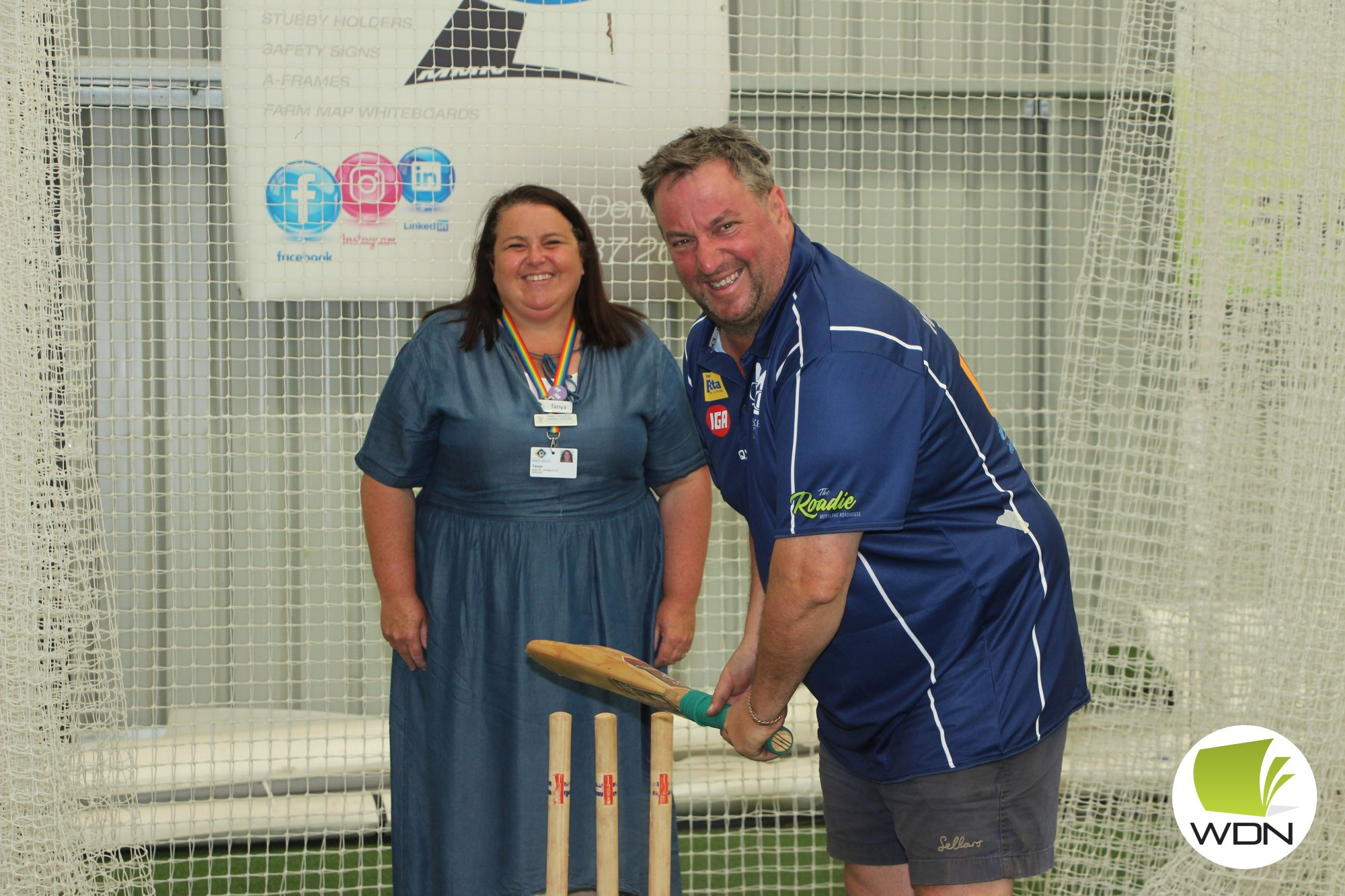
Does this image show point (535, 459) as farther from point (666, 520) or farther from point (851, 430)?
point (851, 430)

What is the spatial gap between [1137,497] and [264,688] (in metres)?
2.23

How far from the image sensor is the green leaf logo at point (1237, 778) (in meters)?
2.21

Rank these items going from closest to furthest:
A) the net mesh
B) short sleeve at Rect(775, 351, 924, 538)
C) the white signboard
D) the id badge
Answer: short sleeve at Rect(775, 351, 924, 538), the id badge, the net mesh, the white signboard

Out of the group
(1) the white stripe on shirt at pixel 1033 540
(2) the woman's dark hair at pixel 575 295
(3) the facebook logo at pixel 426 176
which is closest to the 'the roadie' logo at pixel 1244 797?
(1) the white stripe on shirt at pixel 1033 540

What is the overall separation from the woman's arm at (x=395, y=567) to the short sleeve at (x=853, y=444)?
956 millimetres

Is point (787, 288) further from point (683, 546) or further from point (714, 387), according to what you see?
point (683, 546)

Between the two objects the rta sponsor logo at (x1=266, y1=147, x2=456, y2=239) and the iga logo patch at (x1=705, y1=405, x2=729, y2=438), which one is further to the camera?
the rta sponsor logo at (x1=266, y1=147, x2=456, y2=239)

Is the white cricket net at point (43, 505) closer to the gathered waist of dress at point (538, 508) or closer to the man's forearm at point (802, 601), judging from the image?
the gathered waist of dress at point (538, 508)

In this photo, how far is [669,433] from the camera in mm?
2035

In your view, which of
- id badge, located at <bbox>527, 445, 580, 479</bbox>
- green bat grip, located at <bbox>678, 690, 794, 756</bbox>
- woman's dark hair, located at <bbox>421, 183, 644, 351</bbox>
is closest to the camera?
green bat grip, located at <bbox>678, 690, 794, 756</bbox>

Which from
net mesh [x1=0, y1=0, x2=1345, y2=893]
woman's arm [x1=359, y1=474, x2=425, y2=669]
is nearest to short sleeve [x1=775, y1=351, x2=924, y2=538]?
woman's arm [x1=359, y1=474, x2=425, y2=669]

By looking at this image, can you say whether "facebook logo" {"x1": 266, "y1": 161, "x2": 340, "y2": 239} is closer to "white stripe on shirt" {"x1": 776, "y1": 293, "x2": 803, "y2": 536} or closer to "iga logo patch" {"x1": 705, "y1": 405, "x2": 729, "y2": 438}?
"iga logo patch" {"x1": 705, "y1": 405, "x2": 729, "y2": 438}

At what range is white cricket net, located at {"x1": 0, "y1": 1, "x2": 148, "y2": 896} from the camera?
204 cm

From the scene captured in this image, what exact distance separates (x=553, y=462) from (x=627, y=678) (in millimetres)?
458
